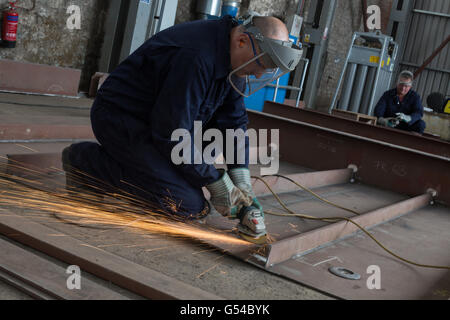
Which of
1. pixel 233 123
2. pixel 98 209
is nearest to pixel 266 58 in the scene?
pixel 233 123

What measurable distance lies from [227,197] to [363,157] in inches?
112

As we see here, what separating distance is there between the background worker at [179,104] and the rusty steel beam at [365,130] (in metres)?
2.71

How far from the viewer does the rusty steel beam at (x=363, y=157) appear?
15.0ft

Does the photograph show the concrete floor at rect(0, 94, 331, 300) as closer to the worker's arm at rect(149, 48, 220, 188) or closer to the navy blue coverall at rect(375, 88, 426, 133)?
the worker's arm at rect(149, 48, 220, 188)

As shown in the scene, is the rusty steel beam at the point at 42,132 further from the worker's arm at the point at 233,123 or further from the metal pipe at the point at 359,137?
the metal pipe at the point at 359,137

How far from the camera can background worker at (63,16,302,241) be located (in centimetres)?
226

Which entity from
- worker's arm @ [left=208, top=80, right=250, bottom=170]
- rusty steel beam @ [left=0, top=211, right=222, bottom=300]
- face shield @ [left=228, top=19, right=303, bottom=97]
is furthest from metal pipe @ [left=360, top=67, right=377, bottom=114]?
rusty steel beam @ [left=0, top=211, right=222, bottom=300]

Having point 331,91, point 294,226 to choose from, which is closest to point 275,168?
A: point 294,226

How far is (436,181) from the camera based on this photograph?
4.57 m

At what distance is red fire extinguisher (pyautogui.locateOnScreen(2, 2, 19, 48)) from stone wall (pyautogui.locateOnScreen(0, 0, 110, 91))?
100 millimetres

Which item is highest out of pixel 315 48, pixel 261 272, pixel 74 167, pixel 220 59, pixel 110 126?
pixel 315 48

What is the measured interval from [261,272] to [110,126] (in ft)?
3.40

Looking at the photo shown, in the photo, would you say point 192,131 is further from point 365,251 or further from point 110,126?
point 365,251

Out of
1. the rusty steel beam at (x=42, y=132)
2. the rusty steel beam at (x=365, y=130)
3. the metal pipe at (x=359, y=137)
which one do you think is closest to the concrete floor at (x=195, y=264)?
the rusty steel beam at (x=42, y=132)
